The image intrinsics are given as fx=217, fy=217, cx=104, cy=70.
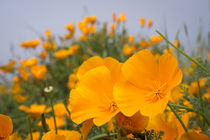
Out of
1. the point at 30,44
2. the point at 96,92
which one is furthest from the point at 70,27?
the point at 96,92

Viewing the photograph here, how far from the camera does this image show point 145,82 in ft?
1.53

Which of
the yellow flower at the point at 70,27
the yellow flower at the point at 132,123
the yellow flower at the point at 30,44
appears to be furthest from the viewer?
the yellow flower at the point at 70,27

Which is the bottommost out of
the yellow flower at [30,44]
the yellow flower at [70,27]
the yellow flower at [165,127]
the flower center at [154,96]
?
the yellow flower at [165,127]

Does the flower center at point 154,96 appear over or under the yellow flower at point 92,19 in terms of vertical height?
under

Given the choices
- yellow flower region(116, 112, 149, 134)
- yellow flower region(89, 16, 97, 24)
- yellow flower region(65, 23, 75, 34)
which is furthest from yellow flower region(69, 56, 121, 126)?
yellow flower region(65, 23, 75, 34)

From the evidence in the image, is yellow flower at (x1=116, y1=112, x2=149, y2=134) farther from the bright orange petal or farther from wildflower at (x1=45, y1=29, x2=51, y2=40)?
wildflower at (x1=45, y1=29, x2=51, y2=40)

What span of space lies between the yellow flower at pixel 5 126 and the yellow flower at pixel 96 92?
0.41ft

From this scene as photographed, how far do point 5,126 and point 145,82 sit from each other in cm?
30

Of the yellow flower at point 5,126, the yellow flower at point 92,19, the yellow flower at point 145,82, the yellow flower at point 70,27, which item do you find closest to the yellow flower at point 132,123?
the yellow flower at point 145,82

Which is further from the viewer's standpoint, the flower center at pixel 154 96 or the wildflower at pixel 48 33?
the wildflower at pixel 48 33

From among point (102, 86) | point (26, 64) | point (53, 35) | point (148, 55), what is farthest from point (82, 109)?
point (53, 35)

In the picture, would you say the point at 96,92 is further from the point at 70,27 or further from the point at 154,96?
the point at 70,27

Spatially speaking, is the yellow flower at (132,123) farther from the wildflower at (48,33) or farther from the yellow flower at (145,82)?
the wildflower at (48,33)

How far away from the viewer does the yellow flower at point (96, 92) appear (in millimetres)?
444
